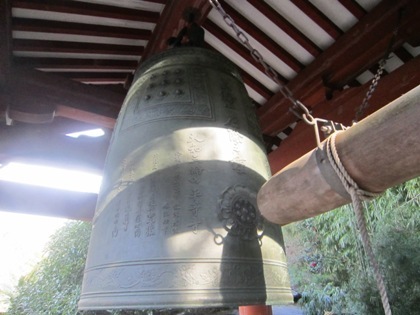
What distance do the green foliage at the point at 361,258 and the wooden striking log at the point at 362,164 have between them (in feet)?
11.4

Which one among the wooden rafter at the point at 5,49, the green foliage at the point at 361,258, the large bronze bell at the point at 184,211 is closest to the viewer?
the large bronze bell at the point at 184,211

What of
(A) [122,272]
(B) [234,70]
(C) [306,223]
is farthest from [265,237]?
(C) [306,223]

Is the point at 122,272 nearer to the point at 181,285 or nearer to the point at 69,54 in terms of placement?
the point at 181,285

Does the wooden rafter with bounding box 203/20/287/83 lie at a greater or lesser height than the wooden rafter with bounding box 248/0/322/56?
greater

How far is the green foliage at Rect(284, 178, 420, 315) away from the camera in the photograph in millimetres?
3527

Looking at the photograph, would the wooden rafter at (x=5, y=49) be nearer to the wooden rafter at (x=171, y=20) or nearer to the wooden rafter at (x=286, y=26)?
the wooden rafter at (x=171, y=20)

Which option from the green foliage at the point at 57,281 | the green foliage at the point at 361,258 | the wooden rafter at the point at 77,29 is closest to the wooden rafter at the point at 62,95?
the wooden rafter at the point at 77,29

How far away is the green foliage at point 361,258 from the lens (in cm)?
353

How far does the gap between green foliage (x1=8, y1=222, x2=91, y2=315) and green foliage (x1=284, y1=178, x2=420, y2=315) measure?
4.29 m

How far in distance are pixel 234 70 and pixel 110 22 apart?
92 cm

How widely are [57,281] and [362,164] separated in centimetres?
701

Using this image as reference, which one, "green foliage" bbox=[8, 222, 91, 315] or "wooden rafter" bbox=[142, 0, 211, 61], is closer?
"wooden rafter" bbox=[142, 0, 211, 61]

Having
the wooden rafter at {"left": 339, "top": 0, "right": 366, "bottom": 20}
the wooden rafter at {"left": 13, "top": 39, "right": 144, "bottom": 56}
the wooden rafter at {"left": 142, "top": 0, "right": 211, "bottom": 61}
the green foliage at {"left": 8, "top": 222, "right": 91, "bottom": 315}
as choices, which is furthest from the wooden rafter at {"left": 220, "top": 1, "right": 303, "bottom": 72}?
the green foliage at {"left": 8, "top": 222, "right": 91, "bottom": 315}

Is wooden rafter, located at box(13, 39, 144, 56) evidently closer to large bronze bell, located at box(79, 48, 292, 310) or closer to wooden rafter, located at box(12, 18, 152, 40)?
wooden rafter, located at box(12, 18, 152, 40)
